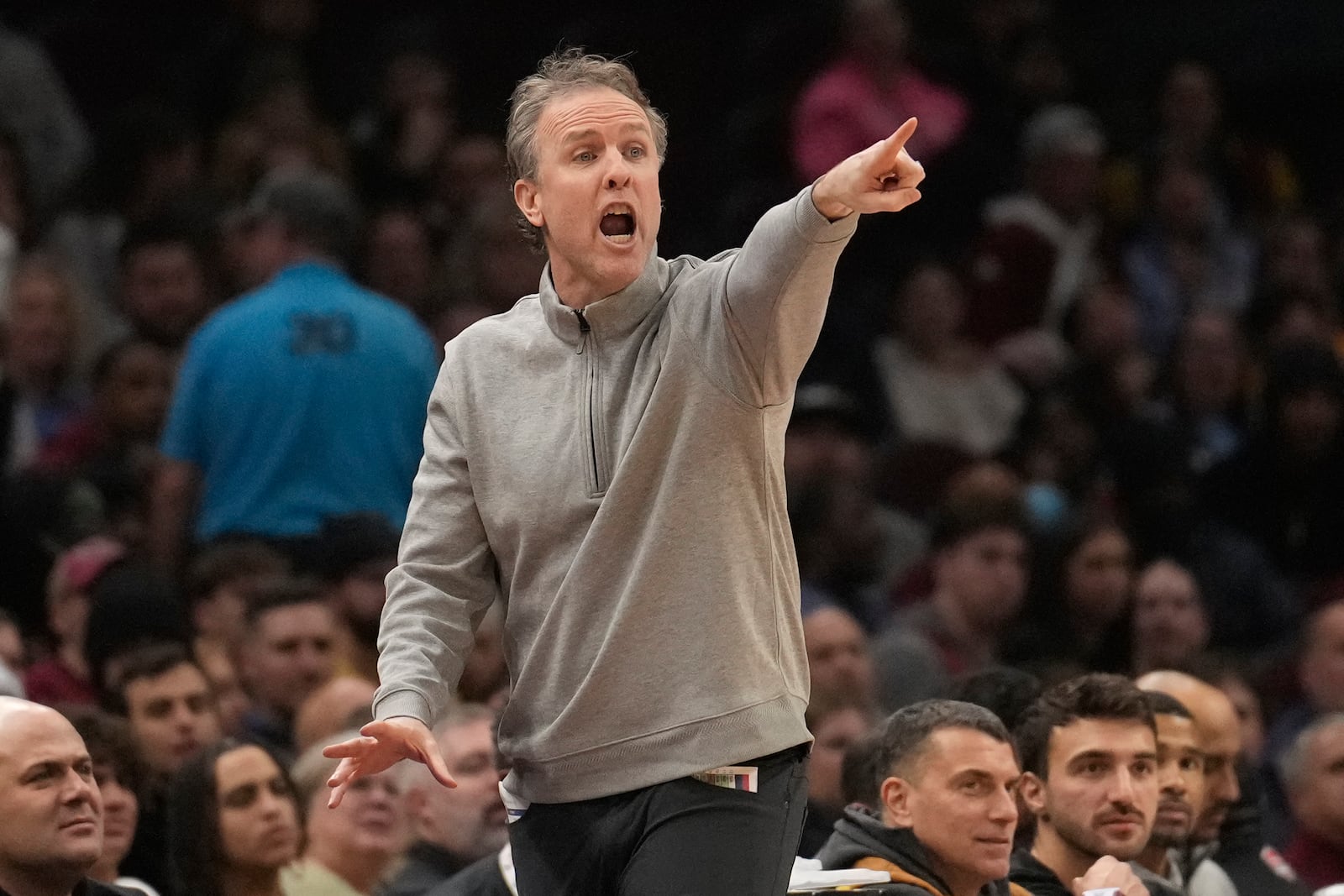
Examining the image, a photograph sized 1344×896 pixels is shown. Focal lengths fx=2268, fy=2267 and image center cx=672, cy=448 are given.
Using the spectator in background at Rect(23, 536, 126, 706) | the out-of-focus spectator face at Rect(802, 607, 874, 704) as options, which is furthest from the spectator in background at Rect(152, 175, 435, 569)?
the out-of-focus spectator face at Rect(802, 607, 874, 704)

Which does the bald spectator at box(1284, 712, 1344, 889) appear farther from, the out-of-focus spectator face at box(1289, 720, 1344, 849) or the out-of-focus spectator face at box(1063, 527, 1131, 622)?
the out-of-focus spectator face at box(1063, 527, 1131, 622)

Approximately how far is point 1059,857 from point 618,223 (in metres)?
1.82

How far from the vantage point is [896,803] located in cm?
416

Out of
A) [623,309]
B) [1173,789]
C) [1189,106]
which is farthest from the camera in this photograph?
[1189,106]

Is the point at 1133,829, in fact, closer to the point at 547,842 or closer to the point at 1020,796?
the point at 1020,796

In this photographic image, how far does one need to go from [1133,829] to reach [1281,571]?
172 inches

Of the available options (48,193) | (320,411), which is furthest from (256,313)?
(48,193)

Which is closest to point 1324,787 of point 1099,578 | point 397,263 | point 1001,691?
point 1001,691

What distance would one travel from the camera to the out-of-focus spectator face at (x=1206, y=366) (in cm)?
911

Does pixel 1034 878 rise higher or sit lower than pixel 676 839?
lower

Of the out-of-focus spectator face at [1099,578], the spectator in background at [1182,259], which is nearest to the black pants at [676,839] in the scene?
the out-of-focus spectator face at [1099,578]

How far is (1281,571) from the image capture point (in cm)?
840

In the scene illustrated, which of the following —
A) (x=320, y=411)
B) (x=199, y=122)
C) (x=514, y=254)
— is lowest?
(x=320, y=411)

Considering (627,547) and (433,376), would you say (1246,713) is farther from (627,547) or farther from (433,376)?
(627,547)
